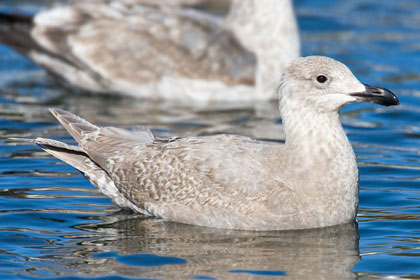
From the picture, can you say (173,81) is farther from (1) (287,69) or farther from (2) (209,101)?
(1) (287,69)

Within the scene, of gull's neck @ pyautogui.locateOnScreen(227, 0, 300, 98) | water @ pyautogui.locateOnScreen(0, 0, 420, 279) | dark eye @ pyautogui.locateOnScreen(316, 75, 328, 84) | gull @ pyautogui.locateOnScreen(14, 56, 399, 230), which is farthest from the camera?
gull's neck @ pyautogui.locateOnScreen(227, 0, 300, 98)

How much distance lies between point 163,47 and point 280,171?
5.18 m

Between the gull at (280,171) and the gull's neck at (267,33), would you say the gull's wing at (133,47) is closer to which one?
the gull's neck at (267,33)

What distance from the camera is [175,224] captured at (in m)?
7.86

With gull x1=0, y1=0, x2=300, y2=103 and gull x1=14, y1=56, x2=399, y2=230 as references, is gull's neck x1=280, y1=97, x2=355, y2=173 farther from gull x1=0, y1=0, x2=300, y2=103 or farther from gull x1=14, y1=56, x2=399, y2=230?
gull x1=0, y1=0, x2=300, y2=103

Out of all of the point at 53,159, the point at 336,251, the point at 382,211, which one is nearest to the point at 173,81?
the point at 53,159

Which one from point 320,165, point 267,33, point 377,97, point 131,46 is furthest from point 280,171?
point 131,46

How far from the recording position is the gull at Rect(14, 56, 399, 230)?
752 centimetres

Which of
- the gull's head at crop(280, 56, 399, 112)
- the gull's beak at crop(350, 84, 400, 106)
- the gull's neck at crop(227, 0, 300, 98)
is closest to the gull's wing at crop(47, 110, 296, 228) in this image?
the gull's head at crop(280, 56, 399, 112)

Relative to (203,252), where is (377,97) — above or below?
above

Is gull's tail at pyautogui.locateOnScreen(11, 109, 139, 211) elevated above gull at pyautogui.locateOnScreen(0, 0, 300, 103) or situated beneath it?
situated beneath

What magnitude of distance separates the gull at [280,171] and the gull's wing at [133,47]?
4.41m

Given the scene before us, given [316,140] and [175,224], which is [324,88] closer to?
[316,140]

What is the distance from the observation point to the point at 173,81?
1257cm
